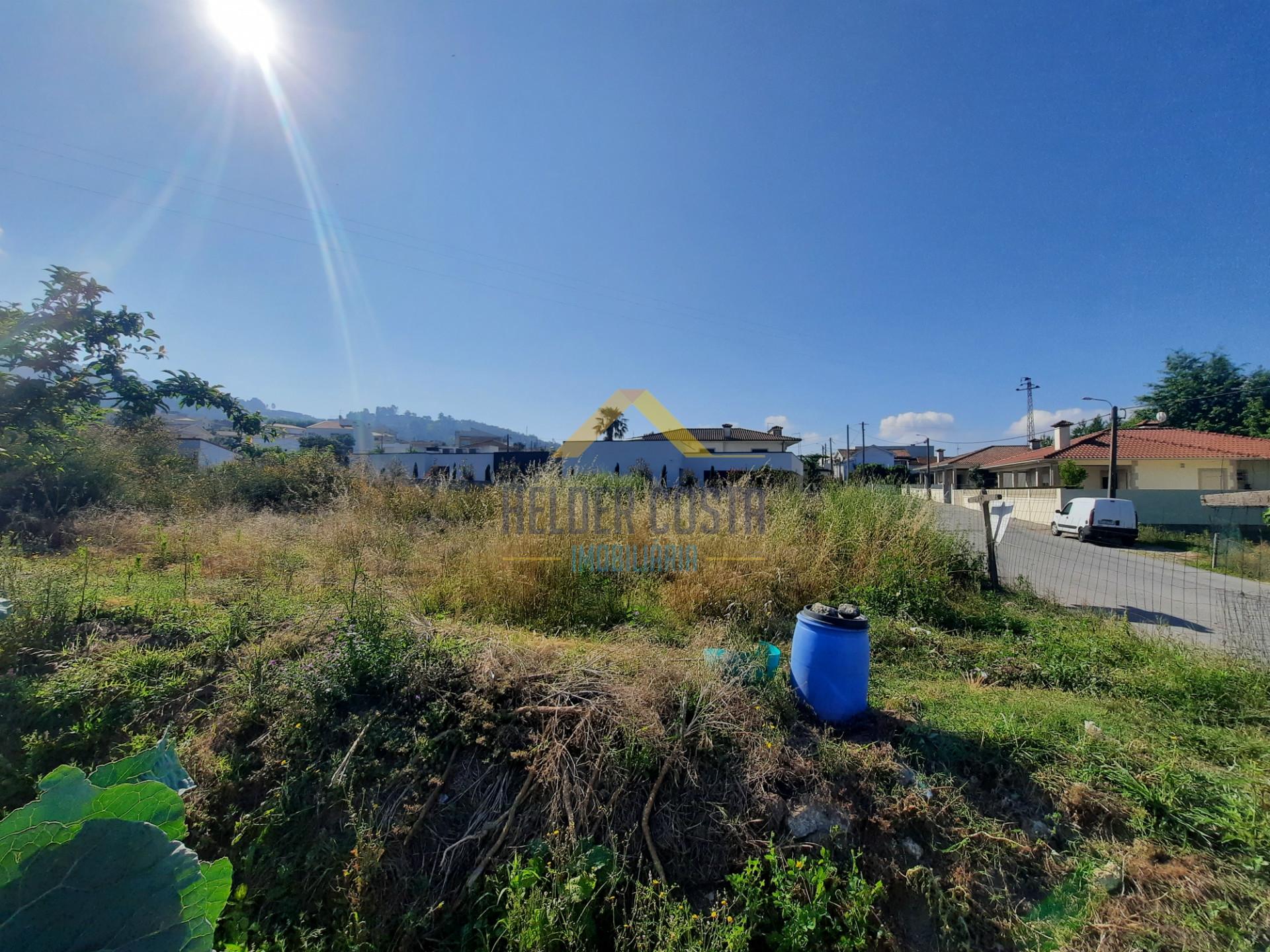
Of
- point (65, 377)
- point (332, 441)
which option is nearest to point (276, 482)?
point (65, 377)

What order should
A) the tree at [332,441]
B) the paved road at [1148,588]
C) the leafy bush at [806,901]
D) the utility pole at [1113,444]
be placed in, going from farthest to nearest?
the tree at [332,441]
the utility pole at [1113,444]
the paved road at [1148,588]
the leafy bush at [806,901]

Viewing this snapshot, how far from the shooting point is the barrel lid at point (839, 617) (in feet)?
8.84

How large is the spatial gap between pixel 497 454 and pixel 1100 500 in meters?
20.9

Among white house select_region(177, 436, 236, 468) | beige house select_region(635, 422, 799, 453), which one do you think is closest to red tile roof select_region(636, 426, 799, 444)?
beige house select_region(635, 422, 799, 453)

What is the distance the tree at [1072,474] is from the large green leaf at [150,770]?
88.8ft

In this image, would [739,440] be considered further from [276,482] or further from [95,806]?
[95,806]

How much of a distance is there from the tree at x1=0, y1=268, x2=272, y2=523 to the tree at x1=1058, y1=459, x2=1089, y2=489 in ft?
90.7

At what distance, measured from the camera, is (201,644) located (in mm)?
3279

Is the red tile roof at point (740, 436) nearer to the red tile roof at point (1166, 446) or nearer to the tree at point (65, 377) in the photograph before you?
the red tile roof at point (1166, 446)

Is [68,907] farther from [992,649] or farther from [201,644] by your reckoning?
[992,649]

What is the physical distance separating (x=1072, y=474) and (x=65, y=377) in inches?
1126

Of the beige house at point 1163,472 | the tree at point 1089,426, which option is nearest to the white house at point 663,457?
the beige house at point 1163,472

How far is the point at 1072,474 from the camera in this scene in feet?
65.7

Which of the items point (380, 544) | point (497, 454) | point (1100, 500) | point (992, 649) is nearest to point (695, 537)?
point (992, 649)
